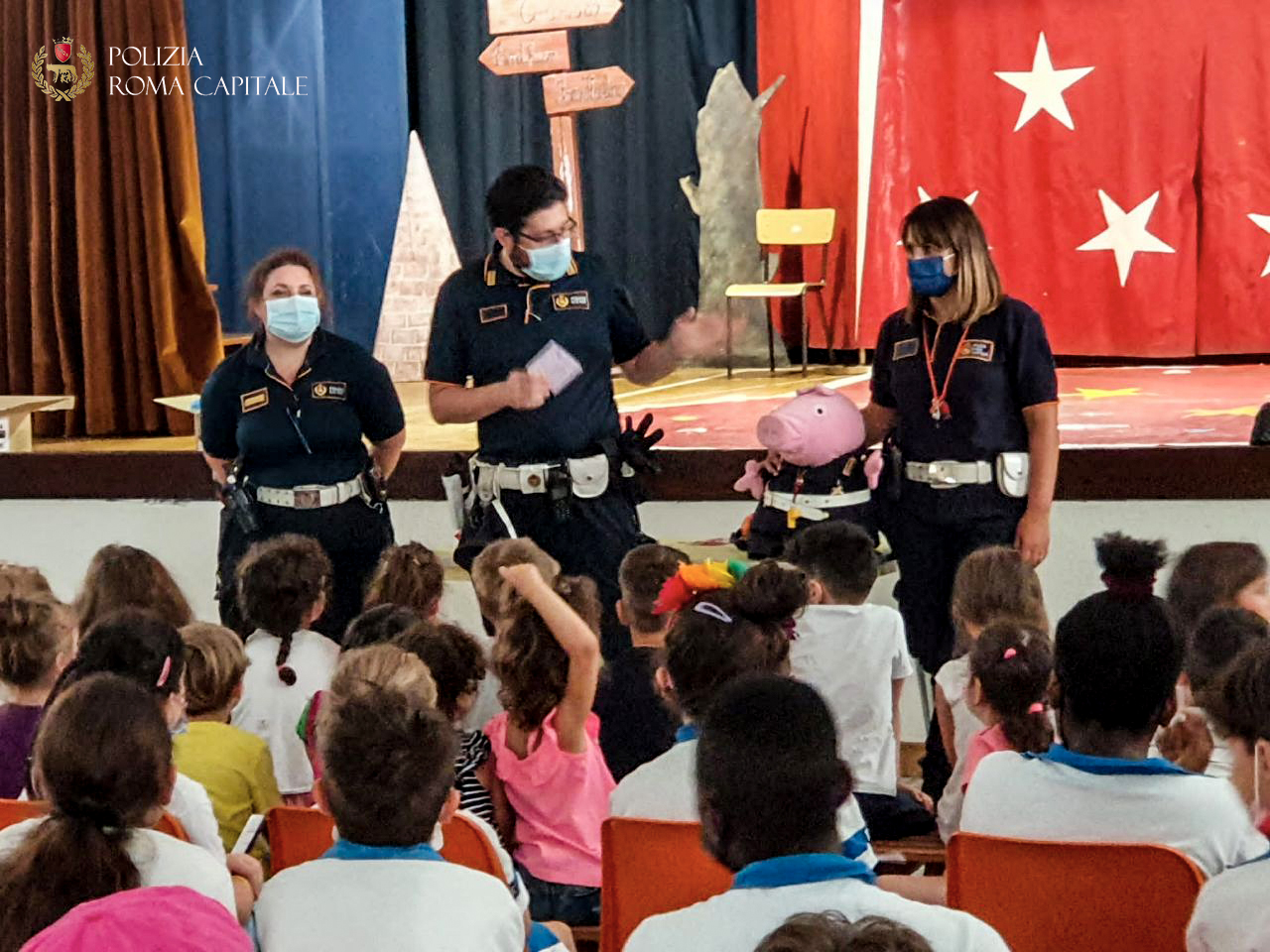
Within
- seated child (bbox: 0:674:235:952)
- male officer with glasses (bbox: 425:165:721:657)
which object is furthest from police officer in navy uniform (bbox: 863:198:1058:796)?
seated child (bbox: 0:674:235:952)

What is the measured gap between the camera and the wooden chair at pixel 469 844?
213cm

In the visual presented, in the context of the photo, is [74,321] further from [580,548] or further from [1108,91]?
[1108,91]

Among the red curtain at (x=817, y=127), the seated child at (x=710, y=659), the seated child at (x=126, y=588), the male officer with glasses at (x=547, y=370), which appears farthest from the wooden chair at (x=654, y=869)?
the red curtain at (x=817, y=127)

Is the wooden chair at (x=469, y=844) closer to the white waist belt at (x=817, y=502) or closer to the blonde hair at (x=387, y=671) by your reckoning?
the blonde hair at (x=387, y=671)

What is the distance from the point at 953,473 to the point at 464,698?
1.43 m

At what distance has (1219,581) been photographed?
3.05 m

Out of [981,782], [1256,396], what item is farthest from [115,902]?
[1256,396]

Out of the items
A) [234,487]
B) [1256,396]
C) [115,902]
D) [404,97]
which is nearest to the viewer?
[115,902]

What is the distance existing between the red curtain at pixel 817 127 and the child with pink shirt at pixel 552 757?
5808 millimetres

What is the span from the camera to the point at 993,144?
7.70 meters

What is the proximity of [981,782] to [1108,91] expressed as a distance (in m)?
5.90

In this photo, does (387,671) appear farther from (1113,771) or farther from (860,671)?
(860,671)

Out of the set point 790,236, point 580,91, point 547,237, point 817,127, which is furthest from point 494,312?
point 817,127

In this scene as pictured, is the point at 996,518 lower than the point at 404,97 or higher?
lower
